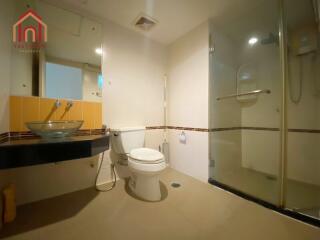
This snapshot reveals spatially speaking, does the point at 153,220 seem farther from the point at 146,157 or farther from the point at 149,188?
the point at 146,157

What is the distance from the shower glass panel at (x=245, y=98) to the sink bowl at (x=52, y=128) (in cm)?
156

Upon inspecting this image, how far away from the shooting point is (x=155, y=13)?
5.43 ft

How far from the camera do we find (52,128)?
3.96 feet

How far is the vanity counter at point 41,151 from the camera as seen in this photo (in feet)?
2.94

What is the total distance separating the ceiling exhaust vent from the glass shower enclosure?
772 millimetres

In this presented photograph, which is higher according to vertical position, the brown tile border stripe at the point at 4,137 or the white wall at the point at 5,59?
the white wall at the point at 5,59

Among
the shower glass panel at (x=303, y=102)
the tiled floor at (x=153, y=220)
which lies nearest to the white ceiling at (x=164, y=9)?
the shower glass panel at (x=303, y=102)

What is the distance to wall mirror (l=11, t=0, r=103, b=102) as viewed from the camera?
137 centimetres

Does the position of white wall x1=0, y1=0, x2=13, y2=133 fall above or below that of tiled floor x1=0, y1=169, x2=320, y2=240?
above

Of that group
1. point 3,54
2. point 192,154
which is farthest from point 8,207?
point 192,154

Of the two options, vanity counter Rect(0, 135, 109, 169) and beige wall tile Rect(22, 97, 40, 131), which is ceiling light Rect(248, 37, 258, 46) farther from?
beige wall tile Rect(22, 97, 40, 131)

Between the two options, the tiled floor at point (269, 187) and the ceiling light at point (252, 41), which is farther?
the ceiling light at point (252, 41)

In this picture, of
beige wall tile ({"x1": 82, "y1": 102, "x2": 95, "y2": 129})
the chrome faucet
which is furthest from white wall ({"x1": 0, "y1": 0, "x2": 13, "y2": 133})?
beige wall tile ({"x1": 82, "y1": 102, "x2": 95, "y2": 129})

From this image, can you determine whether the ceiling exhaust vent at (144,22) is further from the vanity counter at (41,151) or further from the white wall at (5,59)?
the vanity counter at (41,151)
